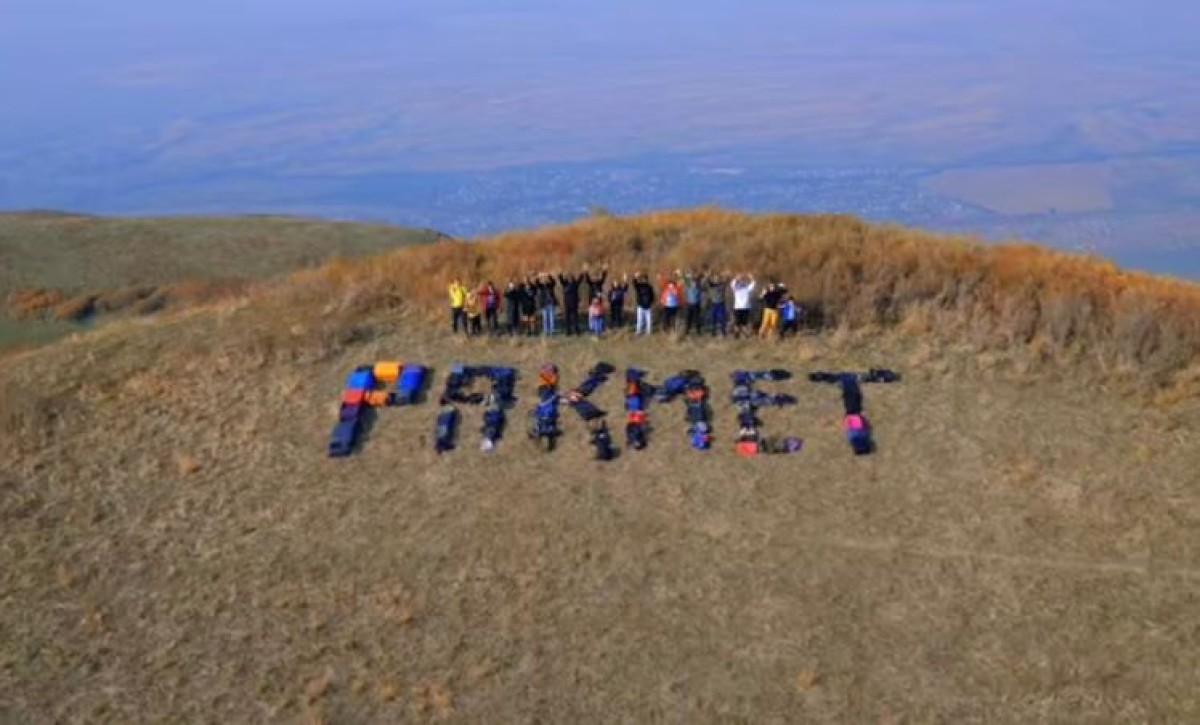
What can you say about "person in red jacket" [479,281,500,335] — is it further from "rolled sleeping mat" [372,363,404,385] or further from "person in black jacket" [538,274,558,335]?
"rolled sleeping mat" [372,363,404,385]

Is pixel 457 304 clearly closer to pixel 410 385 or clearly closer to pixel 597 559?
pixel 410 385

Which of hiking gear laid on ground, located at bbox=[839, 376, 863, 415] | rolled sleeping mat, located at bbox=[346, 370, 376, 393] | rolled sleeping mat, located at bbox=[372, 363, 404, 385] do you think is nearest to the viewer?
hiking gear laid on ground, located at bbox=[839, 376, 863, 415]

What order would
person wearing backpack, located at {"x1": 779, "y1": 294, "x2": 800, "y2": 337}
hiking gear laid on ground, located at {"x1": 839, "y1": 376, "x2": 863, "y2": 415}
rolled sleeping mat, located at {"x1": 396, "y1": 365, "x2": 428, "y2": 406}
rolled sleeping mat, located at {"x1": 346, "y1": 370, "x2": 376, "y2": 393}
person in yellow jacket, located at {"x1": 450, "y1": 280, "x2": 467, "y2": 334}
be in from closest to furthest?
hiking gear laid on ground, located at {"x1": 839, "y1": 376, "x2": 863, "y2": 415}
rolled sleeping mat, located at {"x1": 396, "y1": 365, "x2": 428, "y2": 406}
rolled sleeping mat, located at {"x1": 346, "y1": 370, "x2": 376, "y2": 393}
person wearing backpack, located at {"x1": 779, "y1": 294, "x2": 800, "y2": 337}
person in yellow jacket, located at {"x1": 450, "y1": 280, "x2": 467, "y2": 334}

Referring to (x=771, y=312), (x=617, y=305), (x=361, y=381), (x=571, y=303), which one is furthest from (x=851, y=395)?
(x=361, y=381)

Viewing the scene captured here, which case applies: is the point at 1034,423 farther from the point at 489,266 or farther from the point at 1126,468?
the point at 489,266

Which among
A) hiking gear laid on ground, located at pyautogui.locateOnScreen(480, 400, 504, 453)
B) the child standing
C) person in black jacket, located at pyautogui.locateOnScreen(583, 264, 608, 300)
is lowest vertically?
hiking gear laid on ground, located at pyautogui.locateOnScreen(480, 400, 504, 453)

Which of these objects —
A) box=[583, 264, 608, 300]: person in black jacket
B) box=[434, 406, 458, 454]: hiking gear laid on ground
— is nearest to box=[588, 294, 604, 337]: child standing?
box=[583, 264, 608, 300]: person in black jacket

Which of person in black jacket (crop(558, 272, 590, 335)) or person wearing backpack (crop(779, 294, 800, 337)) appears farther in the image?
person in black jacket (crop(558, 272, 590, 335))
